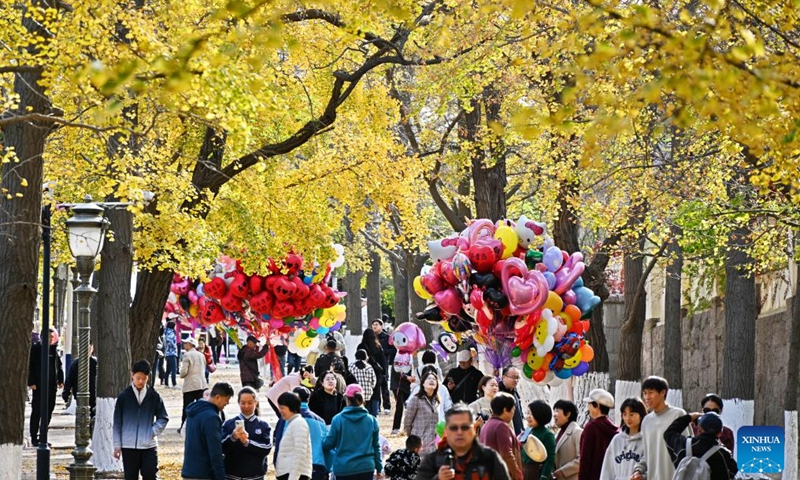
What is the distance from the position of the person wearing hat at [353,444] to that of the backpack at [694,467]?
14.1ft

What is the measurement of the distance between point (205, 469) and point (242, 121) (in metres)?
3.84

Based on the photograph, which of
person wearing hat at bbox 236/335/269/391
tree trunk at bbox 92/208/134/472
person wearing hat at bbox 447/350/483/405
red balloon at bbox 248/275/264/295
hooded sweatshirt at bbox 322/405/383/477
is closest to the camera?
hooded sweatshirt at bbox 322/405/383/477

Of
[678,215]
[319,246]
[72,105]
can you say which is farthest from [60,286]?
[678,215]

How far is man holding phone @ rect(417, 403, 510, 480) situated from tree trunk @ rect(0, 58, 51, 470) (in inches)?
296

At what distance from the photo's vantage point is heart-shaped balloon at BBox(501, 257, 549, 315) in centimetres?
2012

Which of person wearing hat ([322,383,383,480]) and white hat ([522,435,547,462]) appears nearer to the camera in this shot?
white hat ([522,435,547,462])

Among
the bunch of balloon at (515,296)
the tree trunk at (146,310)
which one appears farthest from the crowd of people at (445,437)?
the tree trunk at (146,310)

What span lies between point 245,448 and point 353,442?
1487 mm

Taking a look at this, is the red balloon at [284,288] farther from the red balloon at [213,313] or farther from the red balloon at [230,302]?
the red balloon at [213,313]

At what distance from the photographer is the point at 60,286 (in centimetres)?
4381

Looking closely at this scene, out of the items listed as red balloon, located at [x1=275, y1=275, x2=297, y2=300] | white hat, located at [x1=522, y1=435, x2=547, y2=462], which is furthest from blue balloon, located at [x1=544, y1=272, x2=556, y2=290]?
red balloon, located at [x1=275, y1=275, x2=297, y2=300]

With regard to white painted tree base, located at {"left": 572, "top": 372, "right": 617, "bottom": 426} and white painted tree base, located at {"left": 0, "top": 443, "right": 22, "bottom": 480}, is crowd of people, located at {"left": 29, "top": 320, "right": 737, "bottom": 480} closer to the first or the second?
white painted tree base, located at {"left": 0, "top": 443, "right": 22, "bottom": 480}

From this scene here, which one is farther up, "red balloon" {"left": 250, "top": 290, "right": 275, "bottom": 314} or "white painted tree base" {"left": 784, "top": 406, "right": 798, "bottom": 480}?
"red balloon" {"left": 250, "top": 290, "right": 275, "bottom": 314}

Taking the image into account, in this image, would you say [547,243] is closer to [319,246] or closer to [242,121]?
[319,246]
